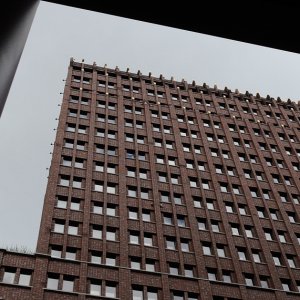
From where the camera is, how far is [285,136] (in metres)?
56.6

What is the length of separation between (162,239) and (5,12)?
35.9 metres

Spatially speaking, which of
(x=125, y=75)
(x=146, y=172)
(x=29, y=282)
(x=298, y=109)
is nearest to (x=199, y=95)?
(x=125, y=75)

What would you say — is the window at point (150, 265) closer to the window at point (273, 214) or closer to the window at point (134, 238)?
the window at point (134, 238)

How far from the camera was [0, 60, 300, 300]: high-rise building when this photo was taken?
3294cm

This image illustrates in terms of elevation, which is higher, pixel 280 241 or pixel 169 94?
pixel 169 94

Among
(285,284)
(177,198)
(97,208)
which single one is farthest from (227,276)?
(97,208)

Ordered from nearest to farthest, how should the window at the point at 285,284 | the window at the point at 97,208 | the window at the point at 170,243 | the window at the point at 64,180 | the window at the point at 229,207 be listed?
1. the window at the point at 285,284
2. the window at the point at 170,243
3. the window at the point at 97,208
4. the window at the point at 64,180
5. the window at the point at 229,207

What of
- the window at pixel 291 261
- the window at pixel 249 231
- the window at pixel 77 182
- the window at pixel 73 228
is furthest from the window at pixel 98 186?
the window at pixel 291 261

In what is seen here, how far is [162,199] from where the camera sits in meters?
42.0

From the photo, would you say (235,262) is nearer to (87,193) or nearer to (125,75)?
(87,193)

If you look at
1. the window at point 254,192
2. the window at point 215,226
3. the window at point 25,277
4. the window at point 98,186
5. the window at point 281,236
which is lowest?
the window at point 25,277

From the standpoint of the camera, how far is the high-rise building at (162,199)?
32938 mm

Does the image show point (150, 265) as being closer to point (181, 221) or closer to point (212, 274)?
point (212, 274)

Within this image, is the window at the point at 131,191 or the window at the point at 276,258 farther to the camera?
the window at the point at 131,191
